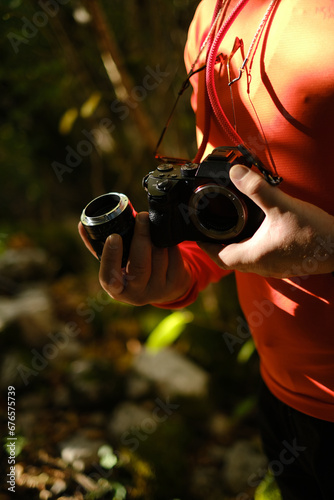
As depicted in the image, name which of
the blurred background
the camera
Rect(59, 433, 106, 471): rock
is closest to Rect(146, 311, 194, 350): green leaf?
the blurred background

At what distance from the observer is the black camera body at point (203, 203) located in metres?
0.63

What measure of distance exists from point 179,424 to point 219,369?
1.22 ft

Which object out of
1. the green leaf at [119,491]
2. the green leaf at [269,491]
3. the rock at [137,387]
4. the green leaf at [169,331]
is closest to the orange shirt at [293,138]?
the green leaf at [269,491]

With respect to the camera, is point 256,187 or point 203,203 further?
point 203,203

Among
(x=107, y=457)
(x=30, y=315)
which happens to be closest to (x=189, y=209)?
(x=107, y=457)

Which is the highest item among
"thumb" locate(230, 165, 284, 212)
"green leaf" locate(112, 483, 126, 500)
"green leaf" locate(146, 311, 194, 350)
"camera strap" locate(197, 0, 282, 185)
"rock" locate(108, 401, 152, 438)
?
"camera strap" locate(197, 0, 282, 185)

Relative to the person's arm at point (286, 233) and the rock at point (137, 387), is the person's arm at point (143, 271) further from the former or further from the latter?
the rock at point (137, 387)

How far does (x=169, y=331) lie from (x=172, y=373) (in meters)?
0.23

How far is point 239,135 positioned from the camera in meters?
0.68

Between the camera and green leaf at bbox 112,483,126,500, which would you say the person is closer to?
the camera

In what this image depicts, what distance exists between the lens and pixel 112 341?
2246 millimetres

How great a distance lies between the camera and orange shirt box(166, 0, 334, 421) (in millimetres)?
570

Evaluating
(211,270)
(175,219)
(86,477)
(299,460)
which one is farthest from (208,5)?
(86,477)

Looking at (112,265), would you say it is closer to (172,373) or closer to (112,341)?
(172,373)
